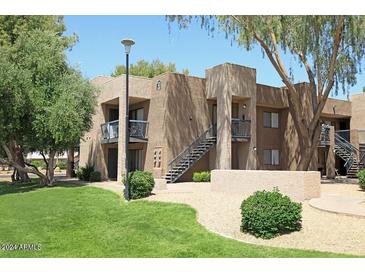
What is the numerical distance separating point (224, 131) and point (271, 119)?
6.56 m

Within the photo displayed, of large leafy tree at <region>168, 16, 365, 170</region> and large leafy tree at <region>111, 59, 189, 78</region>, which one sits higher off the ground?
large leafy tree at <region>111, 59, 189, 78</region>

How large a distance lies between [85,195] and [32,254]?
888 centimetres

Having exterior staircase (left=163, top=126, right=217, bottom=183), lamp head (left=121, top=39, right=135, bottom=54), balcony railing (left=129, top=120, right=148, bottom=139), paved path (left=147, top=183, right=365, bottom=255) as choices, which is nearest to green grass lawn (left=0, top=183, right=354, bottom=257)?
paved path (left=147, top=183, right=365, bottom=255)

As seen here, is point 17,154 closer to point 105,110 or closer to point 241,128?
point 105,110

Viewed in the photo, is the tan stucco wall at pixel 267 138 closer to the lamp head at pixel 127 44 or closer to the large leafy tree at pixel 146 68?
the lamp head at pixel 127 44

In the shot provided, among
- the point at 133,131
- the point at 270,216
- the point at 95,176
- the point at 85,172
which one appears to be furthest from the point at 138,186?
the point at 85,172

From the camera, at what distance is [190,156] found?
25391 millimetres

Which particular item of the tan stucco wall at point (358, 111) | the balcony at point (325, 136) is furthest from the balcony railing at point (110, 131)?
the tan stucco wall at point (358, 111)

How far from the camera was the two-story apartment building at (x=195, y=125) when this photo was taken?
2542 cm

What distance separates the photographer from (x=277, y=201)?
1061 cm

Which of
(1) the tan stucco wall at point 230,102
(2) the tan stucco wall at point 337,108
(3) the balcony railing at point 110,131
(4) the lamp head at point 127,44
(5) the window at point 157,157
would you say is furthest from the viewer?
(2) the tan stucco wall at point 337,108

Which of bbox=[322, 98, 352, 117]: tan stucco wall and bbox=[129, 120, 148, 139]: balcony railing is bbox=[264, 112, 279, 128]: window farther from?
bbox=[129, 120, 148, 139]: balcony railing

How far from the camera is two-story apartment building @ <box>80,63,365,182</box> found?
83.4ft
